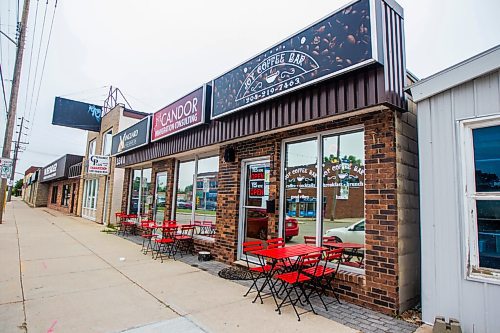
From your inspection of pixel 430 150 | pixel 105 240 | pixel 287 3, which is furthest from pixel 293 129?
pixel 105 240

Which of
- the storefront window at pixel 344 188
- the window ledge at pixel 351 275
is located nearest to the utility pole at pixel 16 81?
the storefront window at pixel 344 188

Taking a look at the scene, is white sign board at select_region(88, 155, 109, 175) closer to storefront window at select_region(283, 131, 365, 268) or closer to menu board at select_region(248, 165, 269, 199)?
menu board at select_region(248, 165, 269, 199)

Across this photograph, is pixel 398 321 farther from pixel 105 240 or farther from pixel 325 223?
pixel 105 240

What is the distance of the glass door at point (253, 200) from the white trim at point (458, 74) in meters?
3.25

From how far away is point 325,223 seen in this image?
4.92 metres

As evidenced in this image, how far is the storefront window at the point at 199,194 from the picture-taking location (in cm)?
790

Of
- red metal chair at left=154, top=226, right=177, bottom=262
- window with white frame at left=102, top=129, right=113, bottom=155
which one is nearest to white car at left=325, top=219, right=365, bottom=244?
red metal chair at left=154, top=226, right=177, bottom=262

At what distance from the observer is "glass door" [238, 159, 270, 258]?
636cm

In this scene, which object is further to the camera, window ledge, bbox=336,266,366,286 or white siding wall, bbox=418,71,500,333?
window ledge, bbox=336,266,366,286

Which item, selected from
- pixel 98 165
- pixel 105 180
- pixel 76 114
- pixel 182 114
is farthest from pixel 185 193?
pixel 76 114

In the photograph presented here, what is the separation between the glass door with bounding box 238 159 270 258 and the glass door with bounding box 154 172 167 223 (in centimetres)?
428

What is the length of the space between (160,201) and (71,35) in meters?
8.45

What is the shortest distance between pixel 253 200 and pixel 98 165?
11740 millimetres

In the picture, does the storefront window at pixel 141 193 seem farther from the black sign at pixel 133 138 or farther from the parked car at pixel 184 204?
the parked car at pixel 184 204
